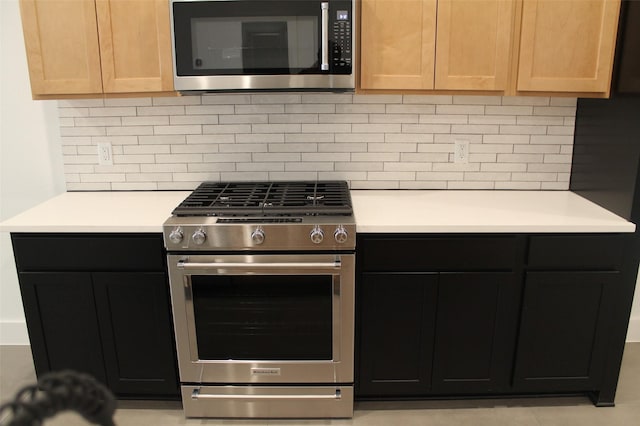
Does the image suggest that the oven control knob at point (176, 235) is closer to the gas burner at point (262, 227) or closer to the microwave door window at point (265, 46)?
the gas burner at point (262, 227)

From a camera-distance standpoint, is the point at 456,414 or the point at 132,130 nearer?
the point at 456,414

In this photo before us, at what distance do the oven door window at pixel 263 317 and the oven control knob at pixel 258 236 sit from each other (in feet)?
0.54

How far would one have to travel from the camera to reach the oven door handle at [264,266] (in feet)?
6.41

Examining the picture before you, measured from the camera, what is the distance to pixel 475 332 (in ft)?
7.03

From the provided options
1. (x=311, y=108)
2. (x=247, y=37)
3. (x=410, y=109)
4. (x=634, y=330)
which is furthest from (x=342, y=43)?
(x=634, y=330)

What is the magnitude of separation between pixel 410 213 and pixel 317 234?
0.47 m

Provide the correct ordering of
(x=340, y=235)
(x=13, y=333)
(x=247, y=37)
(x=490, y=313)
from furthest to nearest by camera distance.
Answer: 1. (x=13, y=333)
2. (x=490, y=313)
3. (x=247, y=37)
4. (x=340, y=235)

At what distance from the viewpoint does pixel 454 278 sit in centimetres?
207

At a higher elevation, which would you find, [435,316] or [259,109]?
[259,109]

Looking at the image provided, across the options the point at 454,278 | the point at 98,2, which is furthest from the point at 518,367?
the point at 98,2

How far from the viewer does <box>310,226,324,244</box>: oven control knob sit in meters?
1.91

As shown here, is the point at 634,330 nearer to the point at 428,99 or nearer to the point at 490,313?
the point at 490,313

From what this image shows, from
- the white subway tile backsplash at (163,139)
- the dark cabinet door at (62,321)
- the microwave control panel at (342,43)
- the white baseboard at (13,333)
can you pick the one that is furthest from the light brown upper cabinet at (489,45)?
the white baseboard at (13,333)

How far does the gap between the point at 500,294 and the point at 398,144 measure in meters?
0.91
